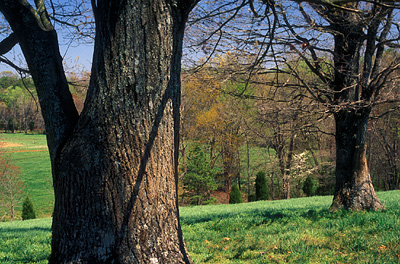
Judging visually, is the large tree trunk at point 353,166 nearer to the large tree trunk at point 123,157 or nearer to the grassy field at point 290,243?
the grassy field at point 290,243

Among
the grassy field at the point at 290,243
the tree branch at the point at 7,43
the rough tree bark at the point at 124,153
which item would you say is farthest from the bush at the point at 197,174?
the rough tree bark at the point at 124,153

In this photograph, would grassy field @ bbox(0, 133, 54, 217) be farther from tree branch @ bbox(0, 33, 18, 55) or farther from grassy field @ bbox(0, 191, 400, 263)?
tree branch @ bbox(0, 33, 18, 55)

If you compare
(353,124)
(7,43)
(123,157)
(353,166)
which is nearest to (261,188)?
(353,166)

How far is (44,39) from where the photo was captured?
3.05 meters

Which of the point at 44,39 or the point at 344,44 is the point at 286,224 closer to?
the point at 344,44

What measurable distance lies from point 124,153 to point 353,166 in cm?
596

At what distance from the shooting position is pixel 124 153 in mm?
2648

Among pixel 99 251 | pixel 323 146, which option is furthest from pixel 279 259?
pixel 323 146

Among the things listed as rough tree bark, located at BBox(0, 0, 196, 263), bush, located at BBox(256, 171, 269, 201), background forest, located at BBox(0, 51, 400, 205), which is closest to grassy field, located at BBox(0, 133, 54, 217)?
background forest, located at BBox(0, 51, 400, 205)

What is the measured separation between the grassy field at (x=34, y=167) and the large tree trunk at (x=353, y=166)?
23330 mm

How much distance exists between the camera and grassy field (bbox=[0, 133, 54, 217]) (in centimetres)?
3077

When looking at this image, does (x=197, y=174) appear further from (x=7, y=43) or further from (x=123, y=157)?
(x=123, y=157)

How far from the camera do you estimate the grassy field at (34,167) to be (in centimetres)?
3077

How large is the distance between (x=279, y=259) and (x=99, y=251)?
7.16ft
